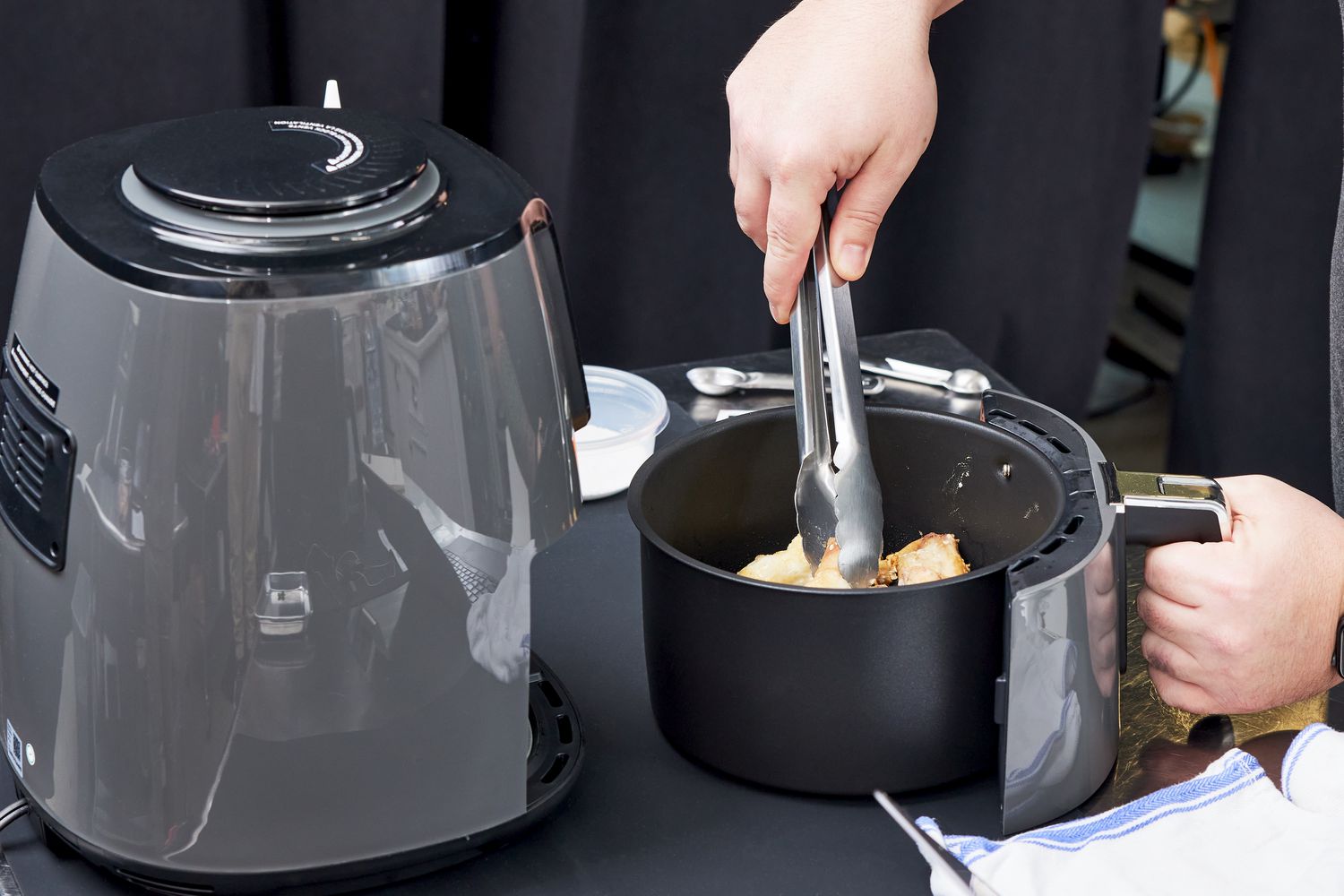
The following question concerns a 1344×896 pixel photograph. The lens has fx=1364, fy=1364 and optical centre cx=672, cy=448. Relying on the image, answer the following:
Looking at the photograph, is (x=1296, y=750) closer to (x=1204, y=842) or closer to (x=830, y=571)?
(x=1204, y=842)

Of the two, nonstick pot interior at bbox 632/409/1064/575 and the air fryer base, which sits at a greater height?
nonstick pot interior at bbox 632/409/1064/575

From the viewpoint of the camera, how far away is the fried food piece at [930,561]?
743mm

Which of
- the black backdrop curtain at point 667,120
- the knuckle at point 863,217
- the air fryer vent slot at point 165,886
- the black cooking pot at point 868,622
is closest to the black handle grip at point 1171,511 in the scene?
the black cooking pot at point 868,622

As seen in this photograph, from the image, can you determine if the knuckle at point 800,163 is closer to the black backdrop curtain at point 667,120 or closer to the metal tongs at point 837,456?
the metal tongs at point 837,456

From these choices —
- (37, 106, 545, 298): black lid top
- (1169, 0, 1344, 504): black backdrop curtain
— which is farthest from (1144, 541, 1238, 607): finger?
A: (1169, 0, 1344, 504): black backdrop curtain

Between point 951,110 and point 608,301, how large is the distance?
0.58 metres

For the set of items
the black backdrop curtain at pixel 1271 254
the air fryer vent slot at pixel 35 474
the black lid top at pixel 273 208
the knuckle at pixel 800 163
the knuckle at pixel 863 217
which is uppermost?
the black lid top at pixel 273 208

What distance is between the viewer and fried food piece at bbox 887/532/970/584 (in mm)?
743

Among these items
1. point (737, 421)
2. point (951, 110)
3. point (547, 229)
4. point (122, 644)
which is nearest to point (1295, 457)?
point (951, 110)

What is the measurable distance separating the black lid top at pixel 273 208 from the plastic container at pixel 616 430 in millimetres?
341

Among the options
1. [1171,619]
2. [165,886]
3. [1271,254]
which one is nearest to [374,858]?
[165,886]

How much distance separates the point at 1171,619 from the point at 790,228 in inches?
12.0

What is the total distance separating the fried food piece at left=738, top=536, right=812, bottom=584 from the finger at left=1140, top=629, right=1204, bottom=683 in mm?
192

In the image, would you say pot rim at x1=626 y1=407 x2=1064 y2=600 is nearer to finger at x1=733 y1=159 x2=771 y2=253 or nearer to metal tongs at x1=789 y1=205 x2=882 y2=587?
metal tongs at x1=789 y1=205 x2=882 y2=587
